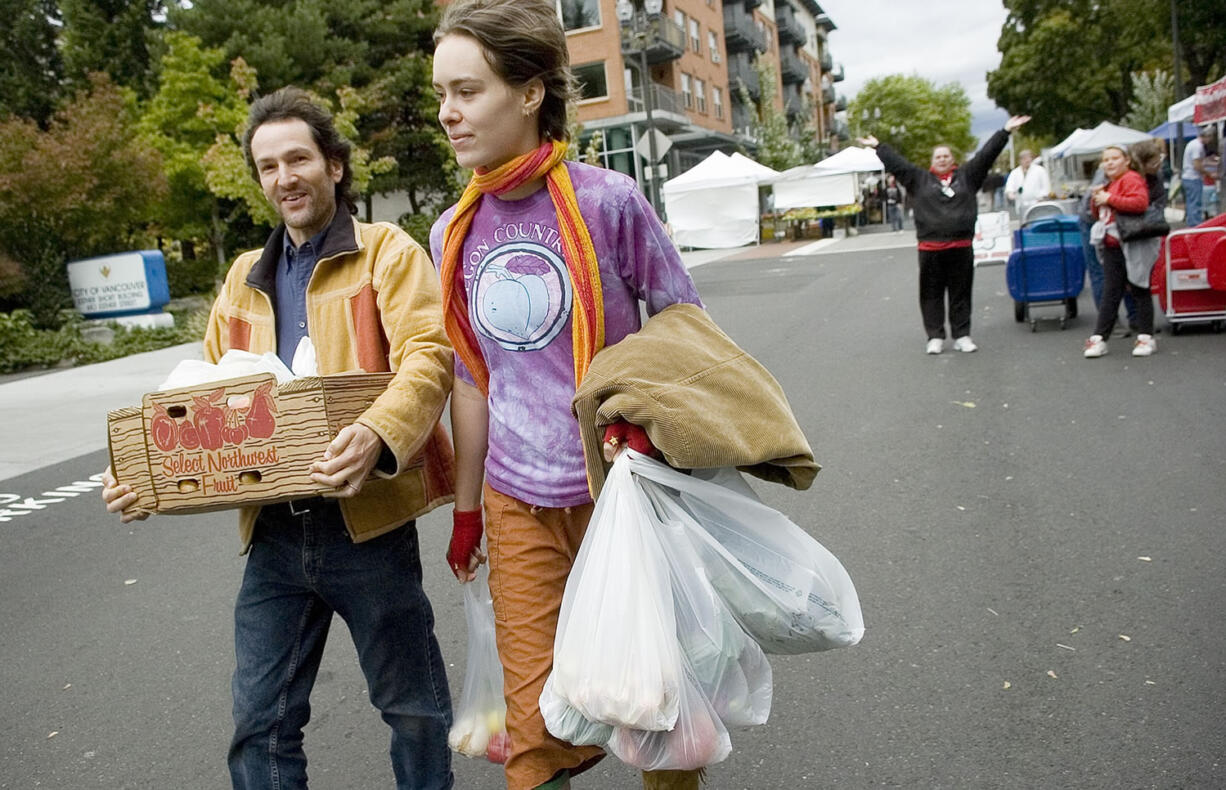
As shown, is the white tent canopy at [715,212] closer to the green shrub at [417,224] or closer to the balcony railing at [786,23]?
the green shrub at [417,224]

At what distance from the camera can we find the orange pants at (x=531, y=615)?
2262 millimetres

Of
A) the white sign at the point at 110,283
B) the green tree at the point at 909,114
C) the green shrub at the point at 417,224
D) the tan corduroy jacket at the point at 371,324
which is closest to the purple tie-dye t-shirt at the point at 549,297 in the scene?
the tan corduroy jacket at the point at 371,324

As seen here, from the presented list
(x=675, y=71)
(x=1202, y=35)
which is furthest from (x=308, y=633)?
(x=675, y=71)

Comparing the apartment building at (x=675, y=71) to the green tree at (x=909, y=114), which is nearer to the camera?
the apartment building at (x=675, y=71)

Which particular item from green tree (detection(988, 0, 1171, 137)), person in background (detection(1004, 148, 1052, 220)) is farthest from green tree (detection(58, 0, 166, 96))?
green tree (detection(988, 0, 1171, 137))

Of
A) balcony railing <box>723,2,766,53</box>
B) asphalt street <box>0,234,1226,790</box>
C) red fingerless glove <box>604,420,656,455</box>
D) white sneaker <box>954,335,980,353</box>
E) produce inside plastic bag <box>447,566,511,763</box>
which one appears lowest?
asphalt street <box>0,234,1226,790</box>

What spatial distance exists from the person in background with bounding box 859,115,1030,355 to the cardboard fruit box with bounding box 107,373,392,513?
764 cm

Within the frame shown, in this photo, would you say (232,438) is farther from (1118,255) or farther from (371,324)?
(1118,255)

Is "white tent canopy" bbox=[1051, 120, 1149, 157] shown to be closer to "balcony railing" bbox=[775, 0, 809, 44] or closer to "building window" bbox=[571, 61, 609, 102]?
"building window" bbox=[571, 61, 609, 102]

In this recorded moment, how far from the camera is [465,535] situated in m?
2.54

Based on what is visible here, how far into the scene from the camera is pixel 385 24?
3766cm

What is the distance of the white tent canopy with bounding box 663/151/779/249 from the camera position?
33781 millimetres

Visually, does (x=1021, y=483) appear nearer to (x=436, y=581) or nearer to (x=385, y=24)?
(x=436, y=581)

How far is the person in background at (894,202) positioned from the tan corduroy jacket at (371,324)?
34598 millimetres
